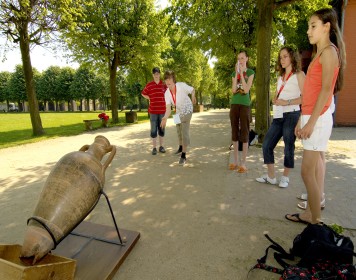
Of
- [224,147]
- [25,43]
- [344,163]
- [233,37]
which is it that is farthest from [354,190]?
[25,43]

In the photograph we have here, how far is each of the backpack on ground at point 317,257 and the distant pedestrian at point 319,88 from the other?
0.63m

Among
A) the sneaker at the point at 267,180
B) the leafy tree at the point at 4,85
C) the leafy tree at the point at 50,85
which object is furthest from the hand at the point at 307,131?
the leafy tree at the point at 4,85

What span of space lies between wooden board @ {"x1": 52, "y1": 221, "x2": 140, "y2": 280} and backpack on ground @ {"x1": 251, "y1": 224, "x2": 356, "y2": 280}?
1.37 m

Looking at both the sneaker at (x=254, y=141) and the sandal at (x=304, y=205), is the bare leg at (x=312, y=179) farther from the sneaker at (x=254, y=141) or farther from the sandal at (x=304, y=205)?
the sneaker at (x=254, y=141)

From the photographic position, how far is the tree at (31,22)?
10.7m

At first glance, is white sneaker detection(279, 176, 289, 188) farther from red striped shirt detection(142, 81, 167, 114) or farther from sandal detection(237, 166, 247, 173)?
red striped shirt detection(142, 81, 167, 114)

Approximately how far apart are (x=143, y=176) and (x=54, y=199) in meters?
3.42

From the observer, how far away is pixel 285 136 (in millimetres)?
4438

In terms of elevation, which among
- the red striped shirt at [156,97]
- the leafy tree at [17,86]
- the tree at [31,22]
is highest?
the leafy tree at [17,86]

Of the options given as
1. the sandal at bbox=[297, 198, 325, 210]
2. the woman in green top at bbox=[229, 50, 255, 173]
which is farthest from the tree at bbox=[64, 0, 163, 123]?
the sandal at bbox=[297, 198, 325, 210]

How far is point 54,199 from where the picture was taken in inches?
84.4

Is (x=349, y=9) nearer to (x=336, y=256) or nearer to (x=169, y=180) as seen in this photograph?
(x=169, y=180)

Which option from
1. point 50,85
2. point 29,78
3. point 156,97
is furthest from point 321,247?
point 50,85

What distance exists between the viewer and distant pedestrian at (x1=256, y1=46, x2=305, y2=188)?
13.8ft
